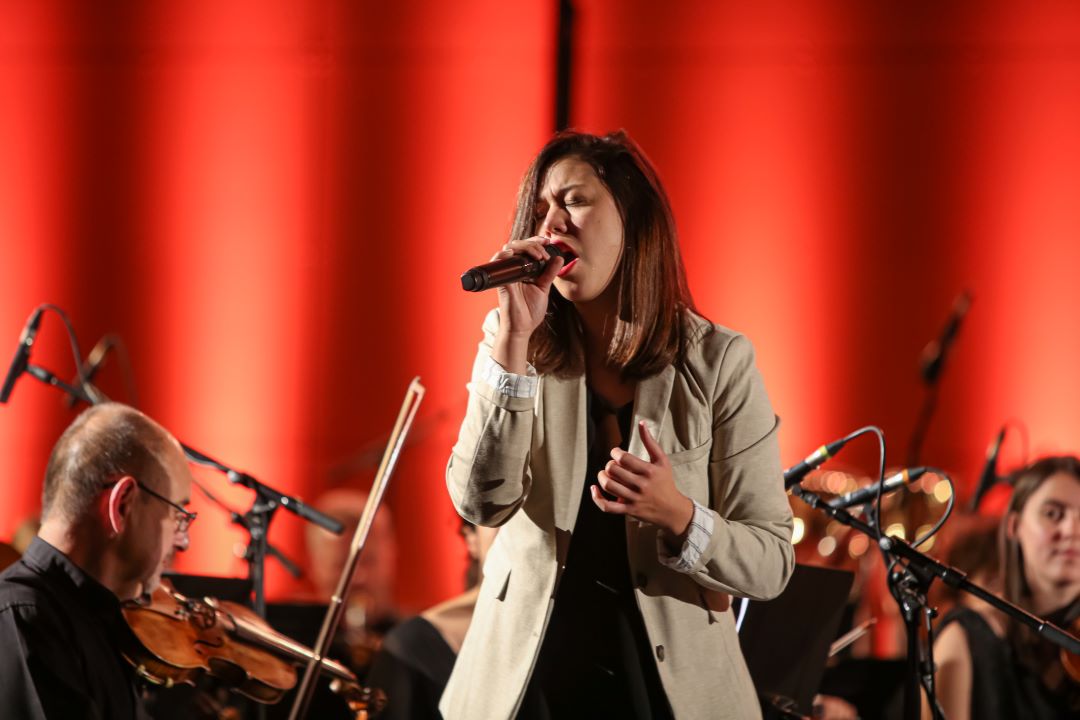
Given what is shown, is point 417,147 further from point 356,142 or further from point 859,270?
point 859,270

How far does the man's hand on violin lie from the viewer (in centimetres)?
155

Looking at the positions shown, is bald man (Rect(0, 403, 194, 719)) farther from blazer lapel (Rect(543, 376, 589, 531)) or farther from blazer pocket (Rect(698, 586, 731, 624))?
blazer pocket (Rect(698, 586, 731, 624))

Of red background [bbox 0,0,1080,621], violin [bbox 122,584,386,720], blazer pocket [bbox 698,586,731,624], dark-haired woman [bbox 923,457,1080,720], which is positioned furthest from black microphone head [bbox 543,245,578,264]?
red background [bbox 0,0,1080,621]

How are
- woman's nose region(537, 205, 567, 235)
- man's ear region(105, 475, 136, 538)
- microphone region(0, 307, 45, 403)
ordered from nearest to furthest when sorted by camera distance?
woman's nose region(537, 205, 567, 235) < man's ear region(105, 475, 136, 538) < microphone region(0, 307, 45, 403)

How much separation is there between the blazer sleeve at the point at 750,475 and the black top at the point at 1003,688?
1.37 meters

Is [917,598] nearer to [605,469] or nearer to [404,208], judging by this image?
[605,469]

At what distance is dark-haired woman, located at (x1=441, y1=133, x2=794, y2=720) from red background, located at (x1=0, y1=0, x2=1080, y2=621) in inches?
148

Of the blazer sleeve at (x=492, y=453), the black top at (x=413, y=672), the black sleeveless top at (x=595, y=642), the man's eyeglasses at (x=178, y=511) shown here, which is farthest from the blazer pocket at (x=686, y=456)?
the black top at (x=413, y=672)

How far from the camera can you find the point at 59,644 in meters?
1.95

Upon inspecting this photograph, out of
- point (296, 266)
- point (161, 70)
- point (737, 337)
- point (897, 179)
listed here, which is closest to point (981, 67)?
point (897, 179)

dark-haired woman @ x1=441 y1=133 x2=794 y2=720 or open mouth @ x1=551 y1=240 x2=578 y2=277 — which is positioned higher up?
open mouth @ x1=551 y1=240 x2=578 y2=277

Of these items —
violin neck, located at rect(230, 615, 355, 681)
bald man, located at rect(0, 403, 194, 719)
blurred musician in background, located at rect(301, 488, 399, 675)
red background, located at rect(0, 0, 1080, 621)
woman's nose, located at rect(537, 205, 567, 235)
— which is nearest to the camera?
woman's nose, located at rect(537, 205, 567, 235)

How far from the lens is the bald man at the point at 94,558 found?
75.5 inches

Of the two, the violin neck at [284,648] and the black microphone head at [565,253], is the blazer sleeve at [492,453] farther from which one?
the violin neck at [284,648]
